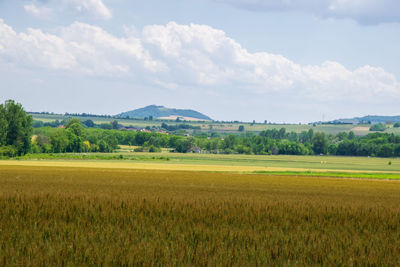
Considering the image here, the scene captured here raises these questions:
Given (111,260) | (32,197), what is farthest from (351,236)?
(32,197)

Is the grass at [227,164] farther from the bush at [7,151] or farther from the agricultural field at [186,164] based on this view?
the bush at [7,151]

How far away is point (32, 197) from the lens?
18.6 meters

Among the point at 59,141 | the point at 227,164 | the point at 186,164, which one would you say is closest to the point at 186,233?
the point at 186,164

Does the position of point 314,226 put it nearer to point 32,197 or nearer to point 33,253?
point 33,253

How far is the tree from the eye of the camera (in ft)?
381

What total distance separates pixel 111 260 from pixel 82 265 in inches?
20.8

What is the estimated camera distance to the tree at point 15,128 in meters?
116

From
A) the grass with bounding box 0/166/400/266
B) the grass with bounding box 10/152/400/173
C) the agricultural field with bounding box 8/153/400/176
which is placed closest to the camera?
the grass with bounding box 0/166/400/266

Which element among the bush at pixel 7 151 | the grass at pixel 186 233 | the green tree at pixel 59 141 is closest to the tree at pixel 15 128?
the bush at pixel 7 151

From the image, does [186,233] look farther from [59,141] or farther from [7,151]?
[59,141]

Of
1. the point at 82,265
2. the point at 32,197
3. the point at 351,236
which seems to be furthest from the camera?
the point at 32,197

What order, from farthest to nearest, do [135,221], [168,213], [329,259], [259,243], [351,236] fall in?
[168,213]
[135,221]
[351,236]
[259,243]
[329,259]

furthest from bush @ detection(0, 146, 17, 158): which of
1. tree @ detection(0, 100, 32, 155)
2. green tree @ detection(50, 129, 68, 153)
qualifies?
green tree @ detection(50, 129, 68, 153)

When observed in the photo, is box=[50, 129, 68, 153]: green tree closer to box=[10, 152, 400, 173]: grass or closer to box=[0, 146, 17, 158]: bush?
box=[10, 152, 400, 173]: grass
